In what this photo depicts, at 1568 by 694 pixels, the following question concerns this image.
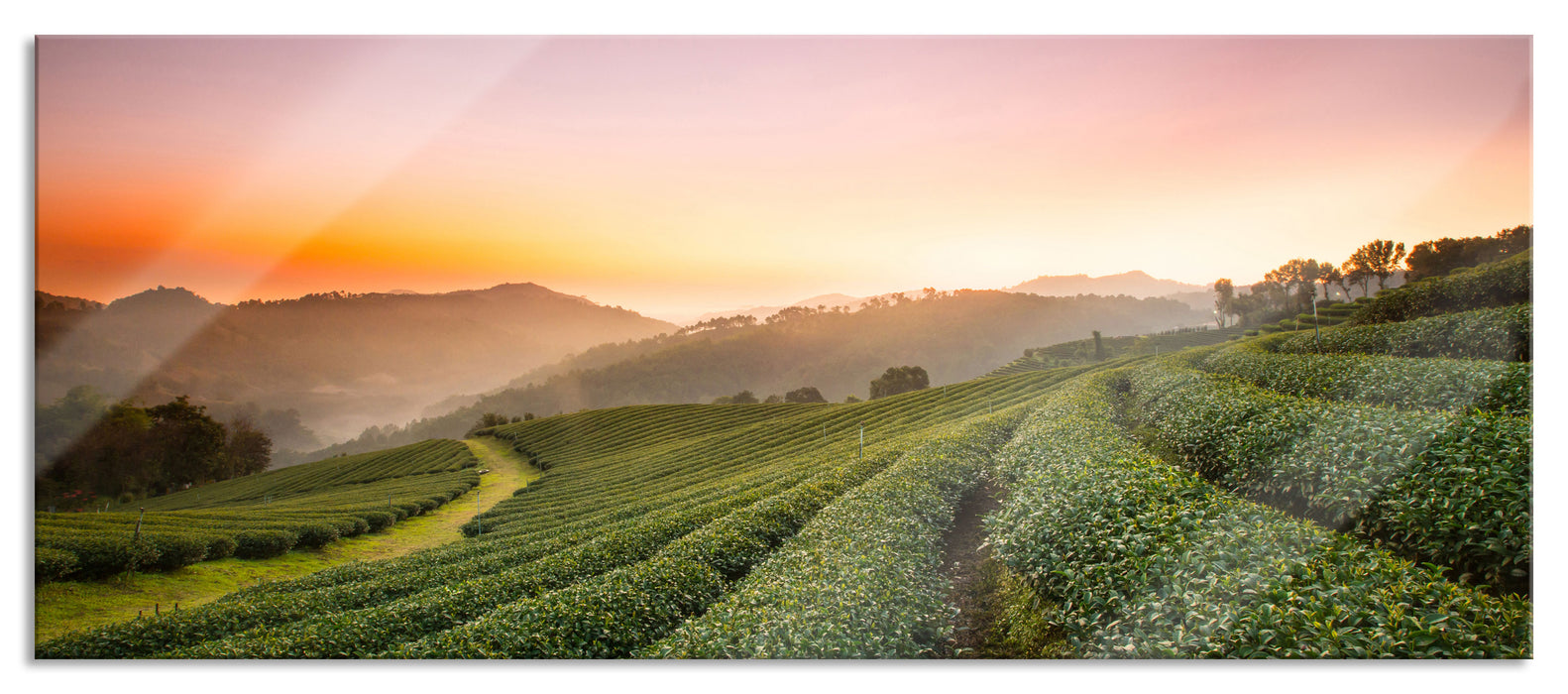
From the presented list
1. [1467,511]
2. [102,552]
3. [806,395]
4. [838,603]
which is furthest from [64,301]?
[806,395]

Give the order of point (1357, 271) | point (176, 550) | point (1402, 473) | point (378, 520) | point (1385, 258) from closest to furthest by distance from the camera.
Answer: point (1402, 473) → point (1385, 258) → point (1357, 271) → point (176, 550) → point (378, 520)

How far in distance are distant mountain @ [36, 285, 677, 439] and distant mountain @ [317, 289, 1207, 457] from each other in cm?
4352

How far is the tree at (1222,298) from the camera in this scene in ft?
31.4

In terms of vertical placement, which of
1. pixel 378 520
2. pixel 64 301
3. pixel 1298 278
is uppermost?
pixel 1298 278

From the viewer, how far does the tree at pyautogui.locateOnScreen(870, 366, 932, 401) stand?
2336 inches

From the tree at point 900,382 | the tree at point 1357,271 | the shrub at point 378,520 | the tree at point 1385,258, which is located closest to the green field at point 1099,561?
the tree at point 1385,258

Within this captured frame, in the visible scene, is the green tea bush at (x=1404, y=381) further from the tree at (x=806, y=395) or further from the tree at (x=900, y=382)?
the tree at (x=806, y=395)

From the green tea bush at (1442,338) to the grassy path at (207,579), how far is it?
14.1 m

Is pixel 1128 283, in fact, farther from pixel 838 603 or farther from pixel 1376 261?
pixel 838 603

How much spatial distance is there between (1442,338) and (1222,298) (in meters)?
3.13

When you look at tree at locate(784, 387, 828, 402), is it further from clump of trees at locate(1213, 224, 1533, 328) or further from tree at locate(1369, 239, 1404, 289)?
tree at locate(1369, 239, 1404, 289)

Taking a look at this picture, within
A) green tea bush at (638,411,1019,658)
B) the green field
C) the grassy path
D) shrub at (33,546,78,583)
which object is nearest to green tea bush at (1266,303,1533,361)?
the green field

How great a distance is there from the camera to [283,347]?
58.1 ft

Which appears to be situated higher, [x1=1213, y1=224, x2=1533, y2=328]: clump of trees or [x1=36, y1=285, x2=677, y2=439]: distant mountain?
[x1=1213, y1=224, x2=1533, y2=328]: clump of trees
